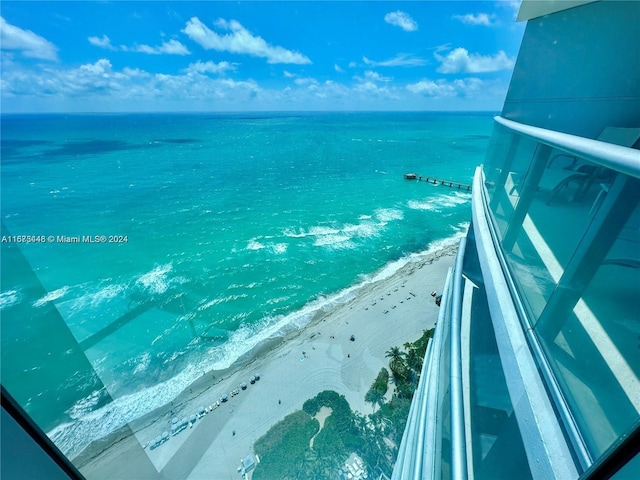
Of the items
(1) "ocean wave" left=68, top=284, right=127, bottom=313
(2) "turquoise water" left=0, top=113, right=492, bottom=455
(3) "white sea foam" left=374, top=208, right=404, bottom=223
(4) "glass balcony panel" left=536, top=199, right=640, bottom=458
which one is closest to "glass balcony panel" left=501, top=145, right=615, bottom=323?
(4) "glass balcony panel" left=536, top=199, right=640, bottom=458

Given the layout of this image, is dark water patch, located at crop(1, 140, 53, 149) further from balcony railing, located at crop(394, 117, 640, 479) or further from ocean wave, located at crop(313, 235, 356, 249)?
balcony railing, located at crop(394, 117, 640, 479)

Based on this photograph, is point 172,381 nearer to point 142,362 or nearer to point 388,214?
point 142,362

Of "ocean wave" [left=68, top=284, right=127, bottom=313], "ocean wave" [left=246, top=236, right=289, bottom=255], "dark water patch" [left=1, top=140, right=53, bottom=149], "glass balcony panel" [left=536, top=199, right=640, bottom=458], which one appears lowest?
"ocean wave" [left=246, top=236, right=289, bottom=255]

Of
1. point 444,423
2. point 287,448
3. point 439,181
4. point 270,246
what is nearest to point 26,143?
point 270,246

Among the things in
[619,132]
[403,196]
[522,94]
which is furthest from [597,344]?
[403,196]

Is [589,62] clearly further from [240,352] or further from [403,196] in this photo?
[403,196]

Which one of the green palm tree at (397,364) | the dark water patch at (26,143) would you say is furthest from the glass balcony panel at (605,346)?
the dark water patch at (26,143)

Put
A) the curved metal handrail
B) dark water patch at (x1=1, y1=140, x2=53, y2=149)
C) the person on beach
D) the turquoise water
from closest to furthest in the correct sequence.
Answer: the curved metal handrail
the turquoise water
the person on beach
dark water patch at (x1=1, y1=140, x2=53, y2=149)

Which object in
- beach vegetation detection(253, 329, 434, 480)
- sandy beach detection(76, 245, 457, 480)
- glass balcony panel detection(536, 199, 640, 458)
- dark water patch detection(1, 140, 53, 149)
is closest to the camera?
glass balcony panel detection(536, 199, 640, 458)

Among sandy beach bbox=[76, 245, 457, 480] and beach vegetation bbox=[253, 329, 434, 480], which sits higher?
beach vegetation bbox=[253, 329, 434, 480]
